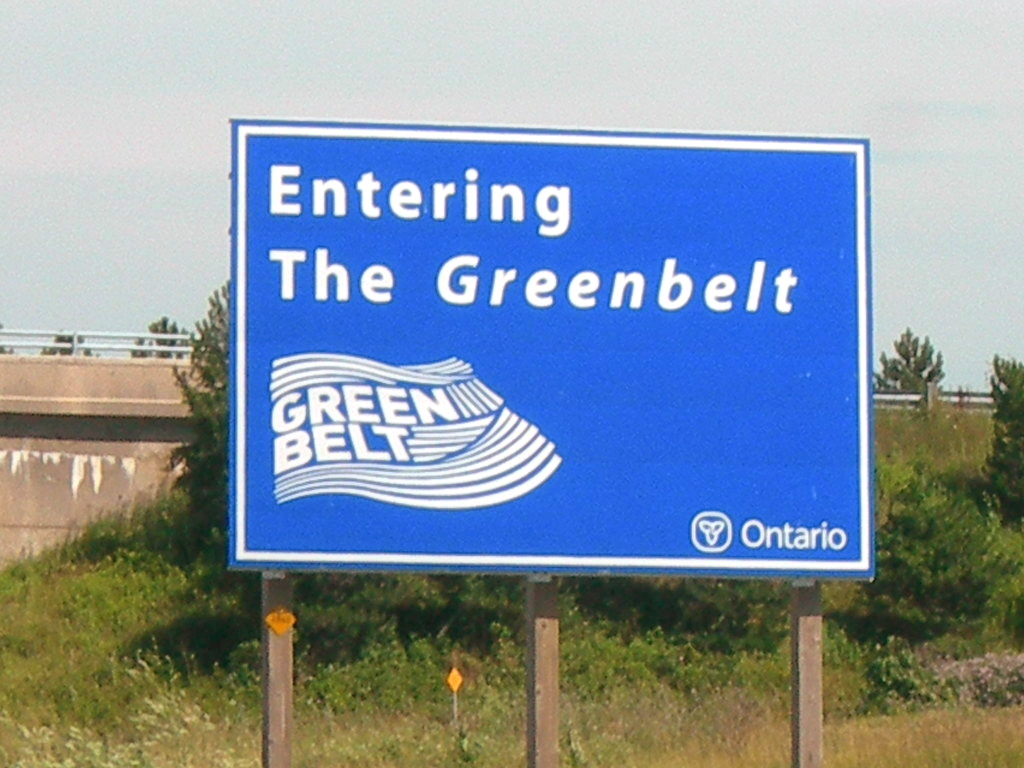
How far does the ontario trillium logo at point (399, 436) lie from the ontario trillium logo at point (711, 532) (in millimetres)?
973

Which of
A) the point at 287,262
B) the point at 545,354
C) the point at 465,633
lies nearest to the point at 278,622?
the point at 287,262

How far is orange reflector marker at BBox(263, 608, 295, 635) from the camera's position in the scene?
1230cm

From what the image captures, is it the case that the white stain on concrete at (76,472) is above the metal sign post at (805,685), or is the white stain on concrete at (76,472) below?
above

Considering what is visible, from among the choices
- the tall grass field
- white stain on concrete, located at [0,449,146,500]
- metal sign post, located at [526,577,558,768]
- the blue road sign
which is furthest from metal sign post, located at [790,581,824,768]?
white stain on concrete, located at [0,449,146,500]

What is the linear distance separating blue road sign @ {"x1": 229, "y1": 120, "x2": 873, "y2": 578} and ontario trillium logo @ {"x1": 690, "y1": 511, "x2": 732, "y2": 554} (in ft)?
0.04

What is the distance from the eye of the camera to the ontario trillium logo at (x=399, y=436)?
12.3 metres

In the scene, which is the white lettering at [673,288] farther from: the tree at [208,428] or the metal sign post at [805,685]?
the tree at [208,428]

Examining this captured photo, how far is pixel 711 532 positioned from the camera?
12.5m

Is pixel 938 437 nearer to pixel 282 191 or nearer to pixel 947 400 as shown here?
pixel 947 400

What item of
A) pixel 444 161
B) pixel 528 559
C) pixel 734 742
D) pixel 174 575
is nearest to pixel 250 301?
pixel 444 161

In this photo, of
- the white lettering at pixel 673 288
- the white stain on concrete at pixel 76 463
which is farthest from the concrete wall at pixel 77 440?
the white lettering at pixel 673 288

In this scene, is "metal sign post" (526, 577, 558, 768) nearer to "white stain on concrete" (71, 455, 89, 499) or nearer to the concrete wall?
the concrete wall

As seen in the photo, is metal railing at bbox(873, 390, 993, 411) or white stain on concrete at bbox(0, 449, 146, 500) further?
metal railing at bbox(873, 390, 993, 411)

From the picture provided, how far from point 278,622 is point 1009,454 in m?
30.3
